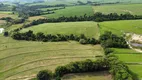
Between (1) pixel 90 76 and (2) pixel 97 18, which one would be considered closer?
(1) pixel 90 76

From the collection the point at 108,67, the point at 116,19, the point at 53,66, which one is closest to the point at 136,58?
the point at 108,67

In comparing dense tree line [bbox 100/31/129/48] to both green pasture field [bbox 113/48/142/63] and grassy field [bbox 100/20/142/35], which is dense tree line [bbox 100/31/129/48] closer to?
green pasture field [bbox 113/48/142/63]

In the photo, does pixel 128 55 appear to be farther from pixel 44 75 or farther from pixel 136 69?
pixel 44 75

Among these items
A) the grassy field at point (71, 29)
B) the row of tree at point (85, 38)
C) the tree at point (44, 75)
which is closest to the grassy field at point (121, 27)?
the grassy field at point (71, 29)

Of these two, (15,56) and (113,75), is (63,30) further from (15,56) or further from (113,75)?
(113,75)

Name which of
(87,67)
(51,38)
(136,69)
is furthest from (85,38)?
(136,69)
